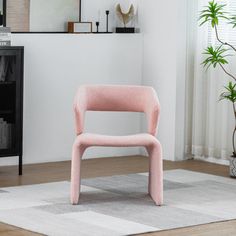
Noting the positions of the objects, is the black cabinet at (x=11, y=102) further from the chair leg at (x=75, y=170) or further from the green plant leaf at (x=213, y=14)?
the green plant leaf at (x=213, y=14)

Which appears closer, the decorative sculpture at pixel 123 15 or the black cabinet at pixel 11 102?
the black cabinet at pixel 11 102

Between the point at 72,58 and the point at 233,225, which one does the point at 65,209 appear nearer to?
the point at 233,225

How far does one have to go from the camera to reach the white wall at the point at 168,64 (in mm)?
7000

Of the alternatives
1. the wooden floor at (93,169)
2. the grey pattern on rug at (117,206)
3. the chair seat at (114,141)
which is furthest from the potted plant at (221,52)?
the chair seat at (114,141)

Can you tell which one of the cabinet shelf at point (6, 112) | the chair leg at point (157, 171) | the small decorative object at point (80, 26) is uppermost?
the small decorative object at point (80, 26)

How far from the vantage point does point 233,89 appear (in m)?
6.47

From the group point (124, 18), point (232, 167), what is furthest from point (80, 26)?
point (232, 167)

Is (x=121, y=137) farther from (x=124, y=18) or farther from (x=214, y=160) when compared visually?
(x=124, y=18)

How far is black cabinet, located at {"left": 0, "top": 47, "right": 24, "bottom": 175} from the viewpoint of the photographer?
241 inches

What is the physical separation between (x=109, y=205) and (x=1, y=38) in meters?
1.79

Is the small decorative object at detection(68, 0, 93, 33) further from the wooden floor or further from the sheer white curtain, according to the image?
the wooden floor

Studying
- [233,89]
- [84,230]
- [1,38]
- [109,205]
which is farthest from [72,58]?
[84,230]

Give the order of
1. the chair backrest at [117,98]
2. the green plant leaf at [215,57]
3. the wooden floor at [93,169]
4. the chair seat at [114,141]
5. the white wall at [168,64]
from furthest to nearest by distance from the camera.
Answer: the white wall at [168,64] < the green plant leaf at [215,57] < the wooden floor at [93,169] < the chair backrest at [117,98] < the chair seat at [114,141]

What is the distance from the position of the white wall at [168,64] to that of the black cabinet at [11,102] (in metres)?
1.52
